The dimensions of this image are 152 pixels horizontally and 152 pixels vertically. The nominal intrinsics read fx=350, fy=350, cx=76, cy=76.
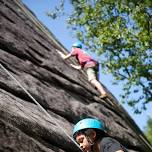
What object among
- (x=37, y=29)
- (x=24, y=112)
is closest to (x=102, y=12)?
(x=37, y=29)

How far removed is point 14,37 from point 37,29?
313 centimetres

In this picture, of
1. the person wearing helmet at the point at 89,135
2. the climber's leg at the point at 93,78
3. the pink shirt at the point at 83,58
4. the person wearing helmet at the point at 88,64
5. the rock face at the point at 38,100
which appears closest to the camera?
the rock face at the point at 38,100

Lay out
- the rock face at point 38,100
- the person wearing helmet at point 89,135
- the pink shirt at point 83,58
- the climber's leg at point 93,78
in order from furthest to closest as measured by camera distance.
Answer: the pink shirt at point 83,58
the climber's leg at point 93,78
the person wearing helmet at point 89,135
the rock face at point 38,100

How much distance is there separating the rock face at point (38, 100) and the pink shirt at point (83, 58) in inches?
18.8

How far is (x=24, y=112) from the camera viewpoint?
4.27 metres

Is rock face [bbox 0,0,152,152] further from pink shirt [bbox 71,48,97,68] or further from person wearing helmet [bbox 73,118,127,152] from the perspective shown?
pink shirt [bbox 71,48,97,68]

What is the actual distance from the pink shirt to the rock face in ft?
1.56

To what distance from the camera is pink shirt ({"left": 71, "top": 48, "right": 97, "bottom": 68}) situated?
9690 millimetres

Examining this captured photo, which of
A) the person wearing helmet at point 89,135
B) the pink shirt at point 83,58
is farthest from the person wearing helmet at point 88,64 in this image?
the person wearing helmet at point 89,135

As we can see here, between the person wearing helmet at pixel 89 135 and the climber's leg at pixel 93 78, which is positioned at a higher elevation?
the climber's leg at pixel 93 78

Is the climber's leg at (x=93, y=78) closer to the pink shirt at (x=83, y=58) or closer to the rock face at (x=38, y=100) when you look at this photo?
the pink shirt at (x=83, y=58)

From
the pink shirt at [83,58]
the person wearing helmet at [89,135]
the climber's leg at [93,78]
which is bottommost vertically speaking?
the person wearing helmet at [89,135]

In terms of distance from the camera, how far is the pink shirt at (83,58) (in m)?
9.69

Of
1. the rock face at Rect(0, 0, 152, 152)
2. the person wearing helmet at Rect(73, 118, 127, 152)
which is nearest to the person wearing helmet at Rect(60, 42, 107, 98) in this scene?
the rock face at Rect(0, 0, 152, 152)
